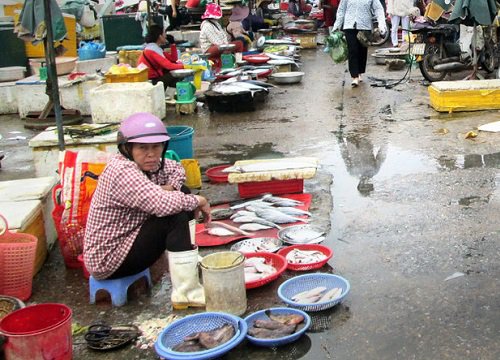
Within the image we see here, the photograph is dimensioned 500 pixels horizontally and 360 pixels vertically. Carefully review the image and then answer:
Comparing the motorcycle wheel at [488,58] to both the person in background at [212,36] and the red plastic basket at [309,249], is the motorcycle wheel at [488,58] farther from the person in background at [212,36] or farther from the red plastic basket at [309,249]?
the red plastic basket at [309,249]

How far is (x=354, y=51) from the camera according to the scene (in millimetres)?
12180

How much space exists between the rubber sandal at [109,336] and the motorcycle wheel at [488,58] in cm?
993

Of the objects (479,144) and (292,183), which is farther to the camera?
(479,144)

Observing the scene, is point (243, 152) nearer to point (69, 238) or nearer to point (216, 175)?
point (216, 175)

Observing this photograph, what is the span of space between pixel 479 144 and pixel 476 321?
4491 mm

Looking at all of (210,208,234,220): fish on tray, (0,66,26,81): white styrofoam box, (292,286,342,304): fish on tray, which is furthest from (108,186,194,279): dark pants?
(0,66,26,81): white styrofoam box

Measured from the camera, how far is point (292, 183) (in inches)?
241

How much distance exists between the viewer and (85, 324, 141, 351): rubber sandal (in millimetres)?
3656

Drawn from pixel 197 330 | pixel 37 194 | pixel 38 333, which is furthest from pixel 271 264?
pixel 37 194

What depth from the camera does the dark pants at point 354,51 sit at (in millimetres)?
12133

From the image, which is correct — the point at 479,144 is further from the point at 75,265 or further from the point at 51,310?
the point at 51,310

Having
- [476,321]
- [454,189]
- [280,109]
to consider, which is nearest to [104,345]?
[476,321]

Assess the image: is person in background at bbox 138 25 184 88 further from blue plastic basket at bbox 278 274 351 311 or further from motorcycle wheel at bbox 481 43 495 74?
blue plastic basket at bbox 278 274 351 311

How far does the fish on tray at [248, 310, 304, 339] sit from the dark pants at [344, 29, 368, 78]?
9.25 m
